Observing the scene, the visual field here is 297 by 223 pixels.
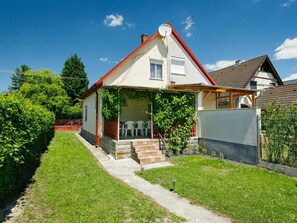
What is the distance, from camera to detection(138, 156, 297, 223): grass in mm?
4539

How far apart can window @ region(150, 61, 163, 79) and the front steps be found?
5.80 meters

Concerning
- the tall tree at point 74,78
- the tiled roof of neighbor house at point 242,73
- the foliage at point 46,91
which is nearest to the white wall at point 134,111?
the tiled roof of neighbor house at point 242,73

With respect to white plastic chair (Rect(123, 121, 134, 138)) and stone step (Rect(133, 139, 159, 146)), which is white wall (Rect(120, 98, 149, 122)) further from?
stone step (Rect(133, 139, 159, 146))

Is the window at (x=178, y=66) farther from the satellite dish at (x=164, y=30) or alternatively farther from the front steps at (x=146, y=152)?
the front steps at (x=146, y=152)

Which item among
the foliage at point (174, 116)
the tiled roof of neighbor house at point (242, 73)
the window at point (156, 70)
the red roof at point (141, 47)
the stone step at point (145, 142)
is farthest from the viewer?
the tiled roof of neighbor house at point (242, 73)

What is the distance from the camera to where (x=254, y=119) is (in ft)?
28.3

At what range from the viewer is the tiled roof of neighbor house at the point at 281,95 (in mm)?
17906

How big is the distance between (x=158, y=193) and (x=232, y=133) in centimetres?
582

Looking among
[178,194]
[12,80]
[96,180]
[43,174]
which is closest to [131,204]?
[178,194]

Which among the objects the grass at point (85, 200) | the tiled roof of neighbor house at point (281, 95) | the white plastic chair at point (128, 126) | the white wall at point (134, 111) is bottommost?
the grass at point (85, 200)

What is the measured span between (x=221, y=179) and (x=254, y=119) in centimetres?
347

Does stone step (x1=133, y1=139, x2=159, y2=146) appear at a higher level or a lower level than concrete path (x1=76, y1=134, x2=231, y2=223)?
higher

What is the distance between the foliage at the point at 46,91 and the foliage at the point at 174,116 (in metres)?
29.5

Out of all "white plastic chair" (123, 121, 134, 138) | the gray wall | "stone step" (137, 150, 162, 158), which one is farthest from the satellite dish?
"stone step" (137, 150, 162, 158)
